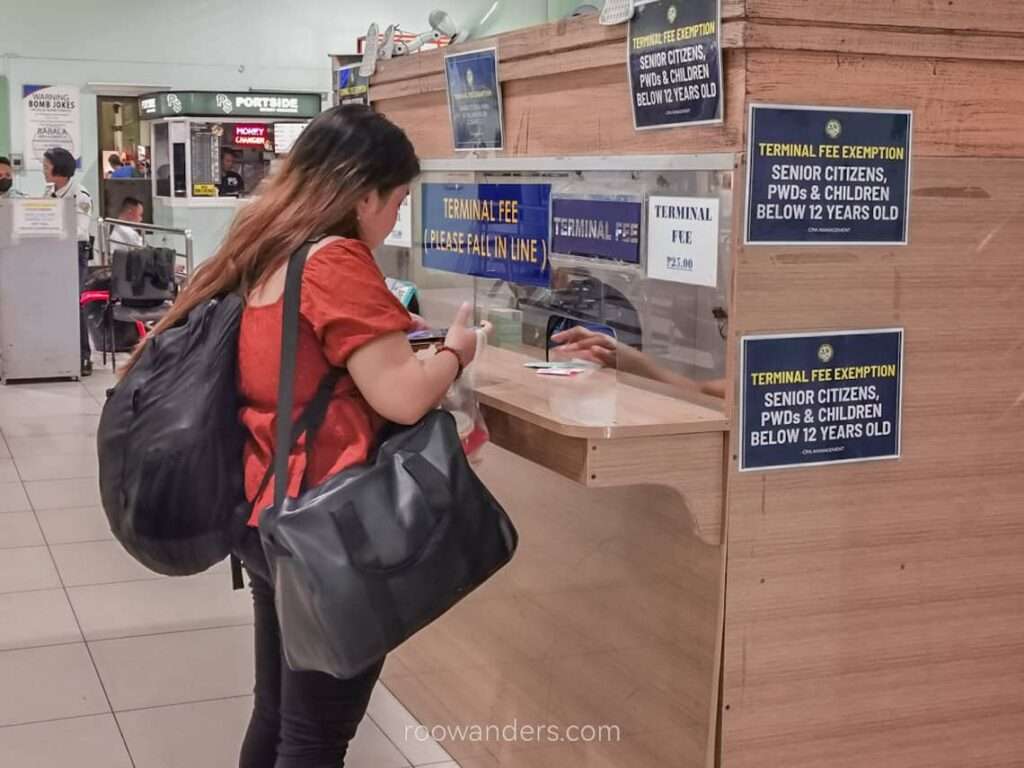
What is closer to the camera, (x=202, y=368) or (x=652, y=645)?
(x=202, y=368)

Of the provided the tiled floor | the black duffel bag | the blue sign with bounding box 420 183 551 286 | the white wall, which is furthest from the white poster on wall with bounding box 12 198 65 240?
the black duffel bag

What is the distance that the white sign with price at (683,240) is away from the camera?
2.18m

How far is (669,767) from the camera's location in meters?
2.38

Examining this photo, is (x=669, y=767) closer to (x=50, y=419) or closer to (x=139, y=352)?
(x=139, y=352)

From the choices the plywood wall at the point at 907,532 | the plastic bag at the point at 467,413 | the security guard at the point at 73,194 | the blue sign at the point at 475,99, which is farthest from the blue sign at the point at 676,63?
the security guard at the point at 73,194

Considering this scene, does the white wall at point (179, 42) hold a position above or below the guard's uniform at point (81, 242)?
above

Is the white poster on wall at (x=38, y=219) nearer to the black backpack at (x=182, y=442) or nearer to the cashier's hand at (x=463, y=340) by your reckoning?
the black backpack at (x=182, y=442)

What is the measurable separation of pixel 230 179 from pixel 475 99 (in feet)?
39.9

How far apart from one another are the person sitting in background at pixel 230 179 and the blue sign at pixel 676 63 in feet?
41.8

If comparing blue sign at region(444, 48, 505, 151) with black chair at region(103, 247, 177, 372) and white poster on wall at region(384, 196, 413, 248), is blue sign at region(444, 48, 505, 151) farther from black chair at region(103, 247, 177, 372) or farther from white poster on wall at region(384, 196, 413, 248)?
black chair at region(103, 247, 177, 372)

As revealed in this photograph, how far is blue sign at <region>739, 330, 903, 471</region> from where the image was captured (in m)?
2.18

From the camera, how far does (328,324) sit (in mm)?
2016

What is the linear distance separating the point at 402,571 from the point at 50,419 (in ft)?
18.8

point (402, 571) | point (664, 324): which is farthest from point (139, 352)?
point (664, 324)
